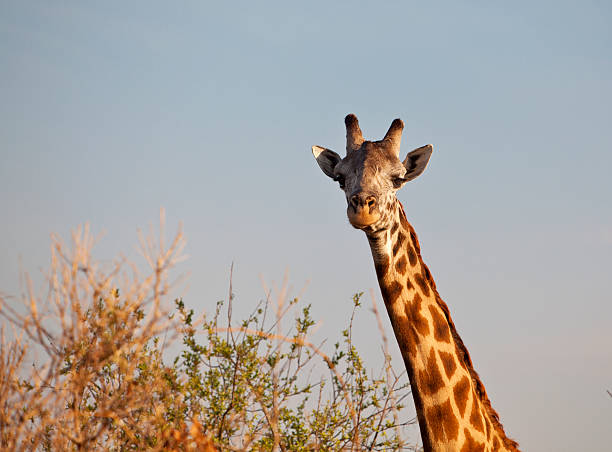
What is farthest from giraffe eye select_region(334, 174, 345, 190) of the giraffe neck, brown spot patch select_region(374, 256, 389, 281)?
brown spot patch select_region(374, 256, 389, 281)

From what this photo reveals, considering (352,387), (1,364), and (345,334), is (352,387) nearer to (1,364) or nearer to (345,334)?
(345,334)

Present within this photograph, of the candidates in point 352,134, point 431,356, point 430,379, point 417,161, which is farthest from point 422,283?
point 352,134

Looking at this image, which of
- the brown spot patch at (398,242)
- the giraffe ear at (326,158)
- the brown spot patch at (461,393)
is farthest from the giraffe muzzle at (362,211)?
the giraffe ear at (326,158)

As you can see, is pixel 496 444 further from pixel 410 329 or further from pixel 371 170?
pixel 371 170

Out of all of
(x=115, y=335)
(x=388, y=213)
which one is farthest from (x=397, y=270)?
(x=115, y=335)

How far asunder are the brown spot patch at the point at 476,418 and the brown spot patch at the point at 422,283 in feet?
3.51

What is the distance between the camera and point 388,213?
6945mm

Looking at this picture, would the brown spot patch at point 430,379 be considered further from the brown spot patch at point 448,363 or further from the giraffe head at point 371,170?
the giraffe head at point 371,170

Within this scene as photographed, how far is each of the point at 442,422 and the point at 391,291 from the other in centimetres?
121

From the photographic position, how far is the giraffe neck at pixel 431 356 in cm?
648

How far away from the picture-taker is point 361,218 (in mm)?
6328

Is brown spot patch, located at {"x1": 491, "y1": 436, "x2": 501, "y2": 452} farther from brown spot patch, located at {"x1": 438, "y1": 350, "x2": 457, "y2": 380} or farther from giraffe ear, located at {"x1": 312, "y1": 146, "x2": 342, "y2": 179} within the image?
giraffe ear, located at {"x1": 312, "y1": 146, "x2": 342, "y2": 179}

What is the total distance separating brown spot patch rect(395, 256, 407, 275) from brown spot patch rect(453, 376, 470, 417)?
1.10m

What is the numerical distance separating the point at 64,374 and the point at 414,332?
2979mm
